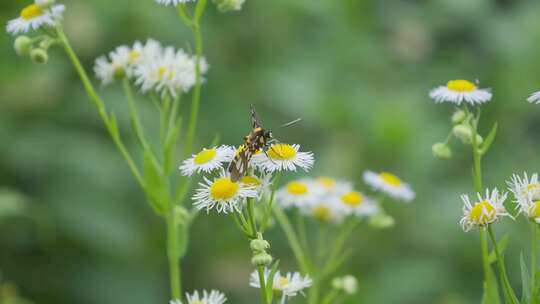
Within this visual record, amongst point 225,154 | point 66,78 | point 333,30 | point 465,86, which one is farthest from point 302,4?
point 225,154

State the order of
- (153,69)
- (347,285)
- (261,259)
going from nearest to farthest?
(261,259), (347,285), (153,69)

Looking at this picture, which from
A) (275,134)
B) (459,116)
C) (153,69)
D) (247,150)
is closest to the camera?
(247,150)

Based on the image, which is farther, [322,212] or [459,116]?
[322,212]

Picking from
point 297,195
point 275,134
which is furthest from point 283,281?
point 275,134

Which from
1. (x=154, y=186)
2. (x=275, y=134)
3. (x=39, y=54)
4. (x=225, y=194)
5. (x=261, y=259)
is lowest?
(x=261, y=259)

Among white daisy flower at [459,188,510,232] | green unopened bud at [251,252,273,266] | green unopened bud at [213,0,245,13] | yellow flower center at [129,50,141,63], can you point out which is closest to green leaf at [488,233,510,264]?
white daisy flower at [459,188,510,232]

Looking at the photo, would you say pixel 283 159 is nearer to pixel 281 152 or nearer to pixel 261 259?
pixel 281 152
